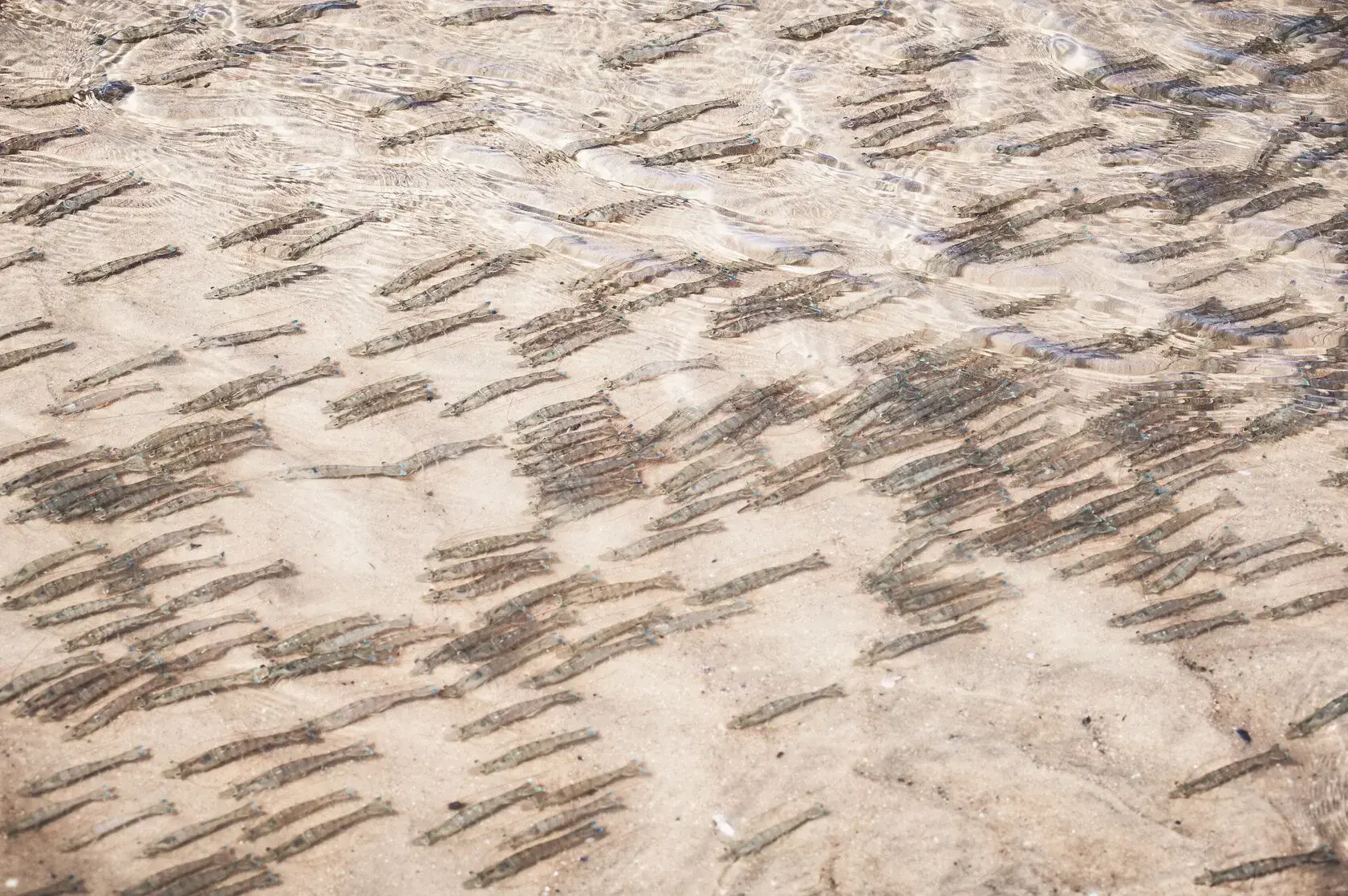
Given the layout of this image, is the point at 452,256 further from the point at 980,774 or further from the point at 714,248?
the point at 980,774

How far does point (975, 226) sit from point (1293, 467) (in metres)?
7.66

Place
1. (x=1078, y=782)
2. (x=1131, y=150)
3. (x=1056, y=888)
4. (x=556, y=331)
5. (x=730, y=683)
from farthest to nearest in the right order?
(x=1131, y=150)
(x=556, y=331)
(x=730, y=683)
(x=1078, y=782)
(x=1056, y=888)

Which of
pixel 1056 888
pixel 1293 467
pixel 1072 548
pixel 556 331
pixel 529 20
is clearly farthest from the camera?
pixel 529 20

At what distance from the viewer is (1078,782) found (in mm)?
13859

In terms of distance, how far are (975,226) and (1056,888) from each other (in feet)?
44.6

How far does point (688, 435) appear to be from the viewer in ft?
61.1

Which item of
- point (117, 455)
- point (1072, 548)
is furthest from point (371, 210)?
point (1072, 548)

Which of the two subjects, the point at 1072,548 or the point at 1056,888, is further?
the point at 1072,548

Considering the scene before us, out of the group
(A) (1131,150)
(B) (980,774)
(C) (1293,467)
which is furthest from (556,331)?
(A) (1131,150)

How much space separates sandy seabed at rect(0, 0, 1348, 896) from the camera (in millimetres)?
13695

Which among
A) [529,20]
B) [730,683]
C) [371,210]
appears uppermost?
[529,20]

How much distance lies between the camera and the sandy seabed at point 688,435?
13695 millimetres

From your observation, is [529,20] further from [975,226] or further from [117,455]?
[117,455]

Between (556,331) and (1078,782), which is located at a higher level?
(556,331)
